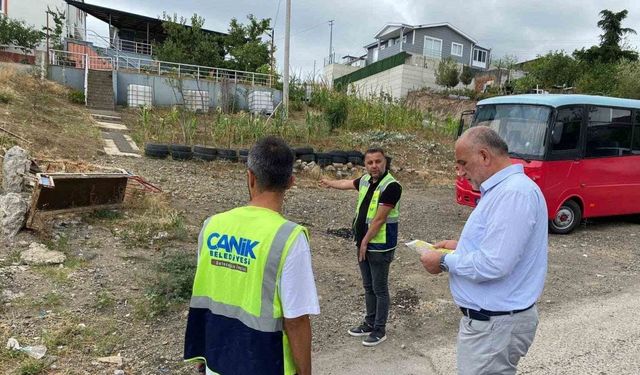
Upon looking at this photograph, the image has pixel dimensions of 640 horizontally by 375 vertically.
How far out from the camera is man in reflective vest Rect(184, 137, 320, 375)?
173cm

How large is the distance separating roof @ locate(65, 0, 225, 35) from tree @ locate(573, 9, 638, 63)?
88.9 feet

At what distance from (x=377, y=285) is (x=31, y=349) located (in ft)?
9.05

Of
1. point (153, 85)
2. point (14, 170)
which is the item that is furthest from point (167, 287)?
point (153, 85)

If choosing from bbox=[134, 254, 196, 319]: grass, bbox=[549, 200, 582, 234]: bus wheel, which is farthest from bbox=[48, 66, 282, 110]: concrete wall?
bbox=[134, 254, 196, 319]: grass

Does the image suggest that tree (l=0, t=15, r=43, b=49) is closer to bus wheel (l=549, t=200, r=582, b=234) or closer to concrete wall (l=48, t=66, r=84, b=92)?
concrete wall (l=48, t=66, r=84, b=92)

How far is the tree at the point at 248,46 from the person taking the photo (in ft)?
105

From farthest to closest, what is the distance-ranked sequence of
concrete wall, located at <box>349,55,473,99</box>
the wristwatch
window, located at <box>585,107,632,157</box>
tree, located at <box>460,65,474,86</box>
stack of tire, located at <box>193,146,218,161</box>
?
1. concrete wall, located at <box>349,55,473,99</box>
2. tree, located at <box>460,65,474,86</box>
3. stack of tire, located at <box>193,146,218,161</box>
4. window, located at <box>585,107,632,157</box>
5. the wristwatch

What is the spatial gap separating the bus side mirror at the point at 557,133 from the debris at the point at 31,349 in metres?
8.17

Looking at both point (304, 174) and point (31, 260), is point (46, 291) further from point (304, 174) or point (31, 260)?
point (304, 174)

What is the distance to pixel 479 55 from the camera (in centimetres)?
4722

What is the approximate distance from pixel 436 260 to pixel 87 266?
4.48m

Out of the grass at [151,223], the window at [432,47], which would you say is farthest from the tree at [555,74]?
the grass at [151,223]

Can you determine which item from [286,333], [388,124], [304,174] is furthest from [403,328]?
[388,124]

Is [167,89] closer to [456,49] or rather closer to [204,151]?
[204,151]
